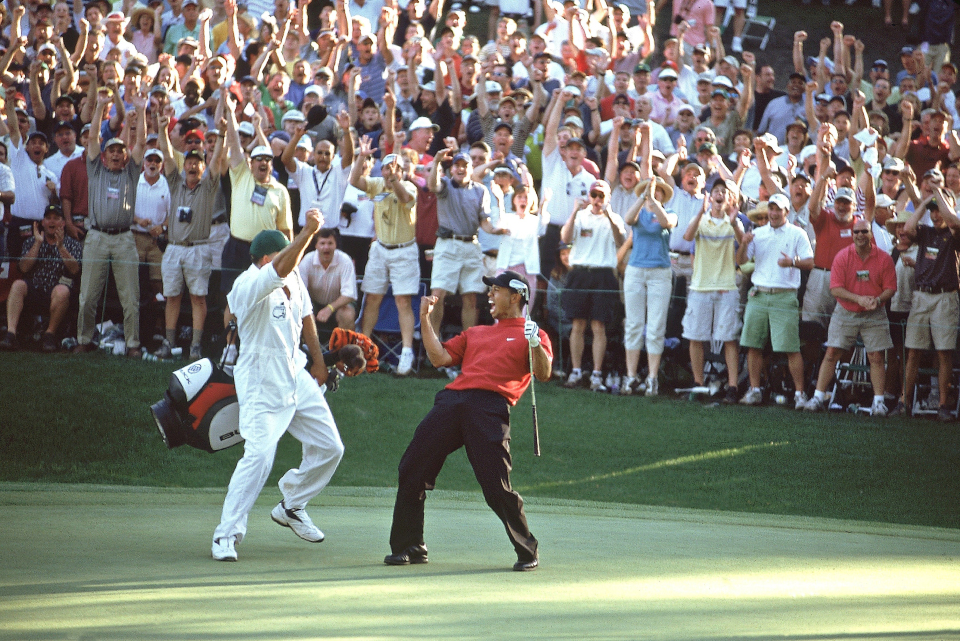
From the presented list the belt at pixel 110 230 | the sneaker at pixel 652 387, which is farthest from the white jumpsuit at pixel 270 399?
the belt at pixel 110 230

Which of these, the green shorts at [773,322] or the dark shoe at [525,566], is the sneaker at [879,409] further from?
the dark shoe at [525,566]

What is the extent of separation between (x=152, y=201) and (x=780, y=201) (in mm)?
7442

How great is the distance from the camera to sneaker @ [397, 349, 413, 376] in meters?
13.8

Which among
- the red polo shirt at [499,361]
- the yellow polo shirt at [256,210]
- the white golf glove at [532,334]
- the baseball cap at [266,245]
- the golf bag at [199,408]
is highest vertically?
the yellow polo shirt at [256,210]

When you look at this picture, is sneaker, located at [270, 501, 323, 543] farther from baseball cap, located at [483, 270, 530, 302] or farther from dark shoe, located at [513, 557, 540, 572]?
baseball cap, located at [483, 270, 530, 302]

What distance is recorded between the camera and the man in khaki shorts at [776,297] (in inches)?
514

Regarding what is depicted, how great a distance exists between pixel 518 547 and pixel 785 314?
7.09m

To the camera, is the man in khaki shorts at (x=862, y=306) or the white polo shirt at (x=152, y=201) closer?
the man in khaki shorts at (x=862, y=306)

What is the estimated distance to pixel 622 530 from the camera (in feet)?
28.7

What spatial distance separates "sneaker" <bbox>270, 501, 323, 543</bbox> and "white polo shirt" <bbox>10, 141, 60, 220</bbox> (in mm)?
8214

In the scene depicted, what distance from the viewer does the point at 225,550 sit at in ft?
22.5

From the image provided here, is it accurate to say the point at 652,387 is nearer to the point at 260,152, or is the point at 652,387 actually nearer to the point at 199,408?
the point at 260,152

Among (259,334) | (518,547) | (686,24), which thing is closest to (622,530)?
(518,547)

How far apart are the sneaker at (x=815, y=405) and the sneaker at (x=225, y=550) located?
309 inches
